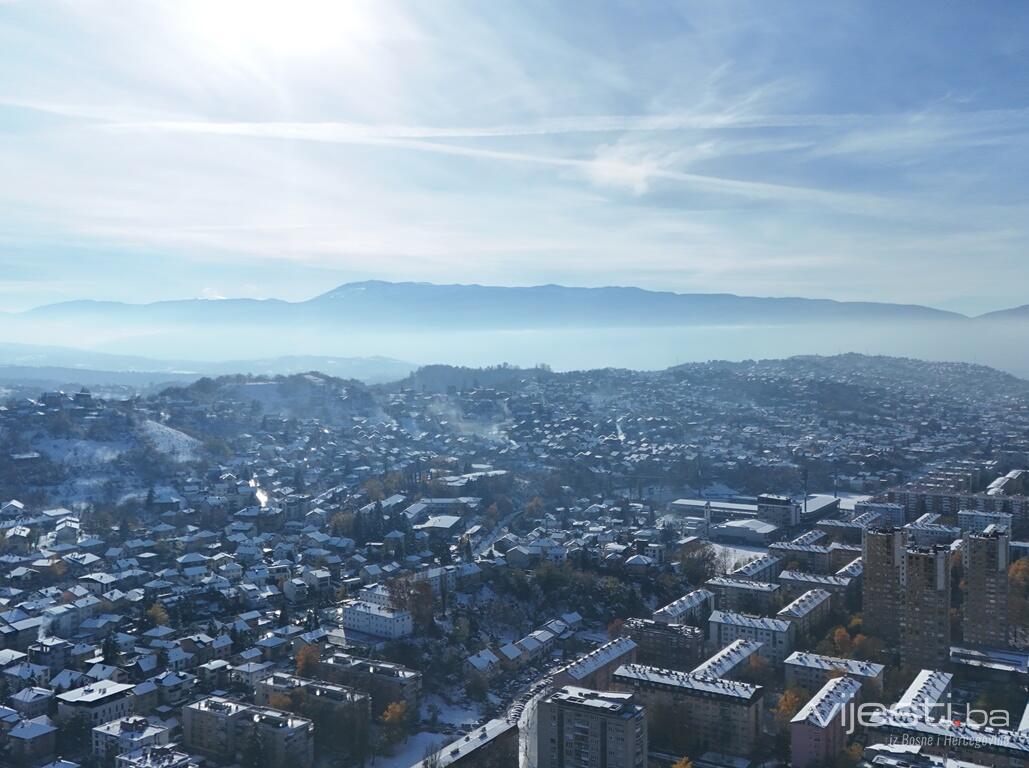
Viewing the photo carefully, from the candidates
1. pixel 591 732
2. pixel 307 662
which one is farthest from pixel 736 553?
pixel 591 732

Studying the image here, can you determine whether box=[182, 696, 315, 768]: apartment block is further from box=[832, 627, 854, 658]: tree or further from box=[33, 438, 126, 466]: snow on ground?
box=[33, 438, 126, 466]: snow on ground

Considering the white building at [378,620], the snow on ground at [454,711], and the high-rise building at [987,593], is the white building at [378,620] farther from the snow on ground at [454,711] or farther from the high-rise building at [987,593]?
the high-rise building at [987,593]

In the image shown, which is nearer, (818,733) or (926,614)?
(818,733)

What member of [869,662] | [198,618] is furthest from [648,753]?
[198,618]

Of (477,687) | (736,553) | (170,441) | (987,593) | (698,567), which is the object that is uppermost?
(170,441)

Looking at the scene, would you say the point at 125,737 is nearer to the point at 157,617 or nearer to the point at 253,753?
the point at 253,753

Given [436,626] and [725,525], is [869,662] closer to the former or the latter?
[436,626]

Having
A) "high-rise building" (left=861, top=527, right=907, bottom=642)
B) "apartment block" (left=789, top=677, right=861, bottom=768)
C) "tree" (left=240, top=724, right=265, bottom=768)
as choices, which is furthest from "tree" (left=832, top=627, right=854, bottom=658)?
"tree" (left=240, top=724, right=265, bottom=768)
